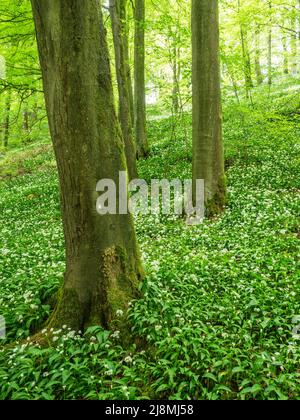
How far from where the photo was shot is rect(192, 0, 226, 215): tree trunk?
8820 millimetres

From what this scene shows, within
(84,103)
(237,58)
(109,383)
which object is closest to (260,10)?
(237,58)

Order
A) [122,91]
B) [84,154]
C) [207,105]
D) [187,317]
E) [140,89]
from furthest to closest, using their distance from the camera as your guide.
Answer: [140,89] < [122,91] < [207,105] < [187,317] < [84,154]

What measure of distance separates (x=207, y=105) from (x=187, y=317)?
587 centimetres

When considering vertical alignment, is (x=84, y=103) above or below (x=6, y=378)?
above

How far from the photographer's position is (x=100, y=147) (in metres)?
4.43

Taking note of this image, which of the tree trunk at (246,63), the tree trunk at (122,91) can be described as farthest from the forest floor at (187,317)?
the tree trunk at (246,63)

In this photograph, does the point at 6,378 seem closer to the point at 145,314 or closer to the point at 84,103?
the point at 145,314

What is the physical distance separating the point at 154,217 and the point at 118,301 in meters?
5.40

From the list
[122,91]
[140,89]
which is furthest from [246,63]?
[140,89]

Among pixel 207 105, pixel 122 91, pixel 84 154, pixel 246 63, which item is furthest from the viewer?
pixel 122 91

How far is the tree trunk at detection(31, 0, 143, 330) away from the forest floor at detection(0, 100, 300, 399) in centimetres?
34

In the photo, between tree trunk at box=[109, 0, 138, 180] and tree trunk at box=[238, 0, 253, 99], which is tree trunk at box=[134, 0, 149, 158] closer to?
tree trunk at box=[109, 0, 138, 180]

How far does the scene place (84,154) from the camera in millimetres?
4355

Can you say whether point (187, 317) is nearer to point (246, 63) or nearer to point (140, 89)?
point (246, 63)
